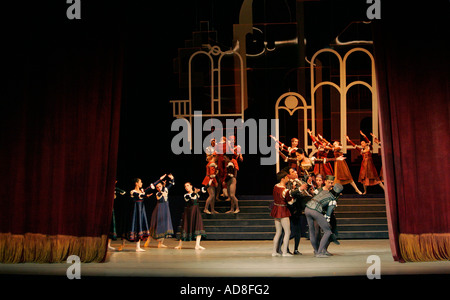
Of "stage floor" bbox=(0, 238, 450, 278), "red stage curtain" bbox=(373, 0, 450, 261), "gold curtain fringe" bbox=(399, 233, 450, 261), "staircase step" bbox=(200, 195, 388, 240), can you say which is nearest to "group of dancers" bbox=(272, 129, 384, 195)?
"staircase step" bbox=(200, 195, 388, 240)

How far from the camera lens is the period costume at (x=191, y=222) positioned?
9.92 m

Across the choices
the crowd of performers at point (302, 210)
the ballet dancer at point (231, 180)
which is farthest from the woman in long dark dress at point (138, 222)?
the ballet dancer at point (231, 180)

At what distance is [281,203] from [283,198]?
3.2 inches

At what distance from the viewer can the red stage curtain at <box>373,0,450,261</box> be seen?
8180 millimetres

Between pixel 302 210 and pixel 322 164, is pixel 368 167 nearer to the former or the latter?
pixel 322 164

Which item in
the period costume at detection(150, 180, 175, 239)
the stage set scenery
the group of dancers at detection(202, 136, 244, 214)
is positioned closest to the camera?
the stage set scenery

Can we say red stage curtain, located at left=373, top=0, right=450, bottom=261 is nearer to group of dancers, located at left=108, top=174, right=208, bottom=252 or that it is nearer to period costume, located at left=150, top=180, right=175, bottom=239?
group of dancers, located at left=108, top=174, right=208, bottom=252

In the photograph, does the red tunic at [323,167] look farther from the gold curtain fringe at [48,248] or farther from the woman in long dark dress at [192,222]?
the gold curtain fringe at [48,248]

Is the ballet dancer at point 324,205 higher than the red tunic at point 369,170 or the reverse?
the reverse

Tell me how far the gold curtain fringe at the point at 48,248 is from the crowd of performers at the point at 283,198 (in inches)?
61.2

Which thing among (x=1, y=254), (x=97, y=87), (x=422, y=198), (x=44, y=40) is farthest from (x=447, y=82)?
(x=1, y=254)

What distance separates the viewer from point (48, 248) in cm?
821

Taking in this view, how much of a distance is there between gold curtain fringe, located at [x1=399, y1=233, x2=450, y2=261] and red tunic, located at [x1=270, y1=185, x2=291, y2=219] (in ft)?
5.54
